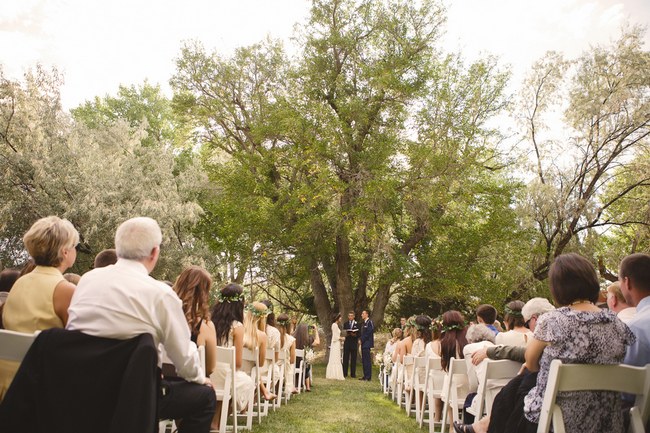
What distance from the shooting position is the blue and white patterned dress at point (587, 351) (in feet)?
9.82

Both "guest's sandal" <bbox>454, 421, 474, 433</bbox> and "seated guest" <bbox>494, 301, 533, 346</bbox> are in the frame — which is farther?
"seated guest" <bbox>494, 301, 533, 346</bbox>

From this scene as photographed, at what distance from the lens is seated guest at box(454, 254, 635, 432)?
300 cm

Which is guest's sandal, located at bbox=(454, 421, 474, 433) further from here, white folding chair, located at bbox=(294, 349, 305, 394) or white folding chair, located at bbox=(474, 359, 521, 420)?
white folding chair, located at bbox=(294, 349, 305, 394)

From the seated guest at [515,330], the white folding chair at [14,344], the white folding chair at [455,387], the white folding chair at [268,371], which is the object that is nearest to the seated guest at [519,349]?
the seated guest at [515,330]

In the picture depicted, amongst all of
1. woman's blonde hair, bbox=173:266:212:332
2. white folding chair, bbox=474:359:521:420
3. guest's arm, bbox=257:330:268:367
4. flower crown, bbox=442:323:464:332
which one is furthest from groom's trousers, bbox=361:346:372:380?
woman's blonde hair, bbox=173:266:212:332

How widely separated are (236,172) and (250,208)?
5.68ft

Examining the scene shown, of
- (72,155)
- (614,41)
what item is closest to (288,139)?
(72,155)

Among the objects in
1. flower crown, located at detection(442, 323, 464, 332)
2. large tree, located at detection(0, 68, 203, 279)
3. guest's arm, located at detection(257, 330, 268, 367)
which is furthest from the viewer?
large tree, located at detection(0, 68, 203, 279)

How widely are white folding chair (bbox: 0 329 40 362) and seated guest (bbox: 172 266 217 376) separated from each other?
153 centimetres

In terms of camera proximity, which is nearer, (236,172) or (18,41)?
(18,41)

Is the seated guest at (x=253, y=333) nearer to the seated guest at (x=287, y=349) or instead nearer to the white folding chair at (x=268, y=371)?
the white folding chair at (x=268, y=371)

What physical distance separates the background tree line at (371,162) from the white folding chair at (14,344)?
13.9 m

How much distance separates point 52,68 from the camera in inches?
690

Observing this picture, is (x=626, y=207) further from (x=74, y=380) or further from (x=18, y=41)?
(x=18, y=41)
